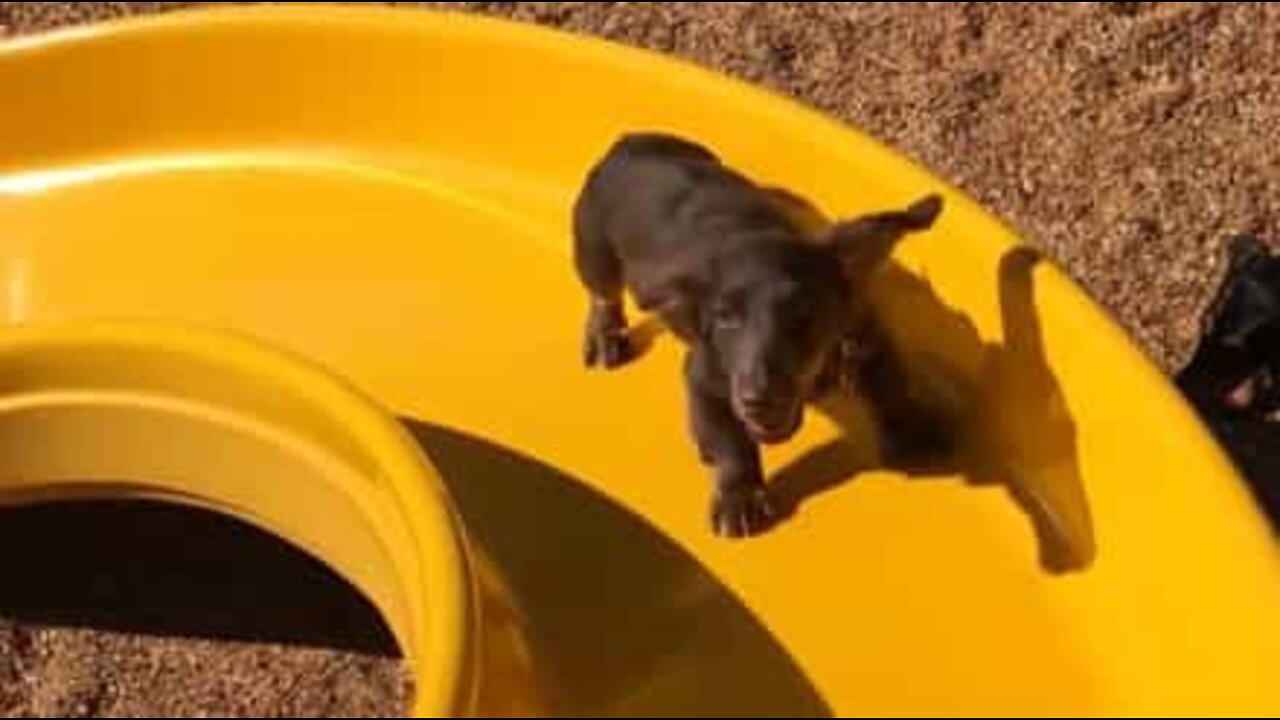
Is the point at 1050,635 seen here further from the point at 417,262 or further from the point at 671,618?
the point at 417,262

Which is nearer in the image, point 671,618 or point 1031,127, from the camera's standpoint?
point 671,618

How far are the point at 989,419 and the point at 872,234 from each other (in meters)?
0.23

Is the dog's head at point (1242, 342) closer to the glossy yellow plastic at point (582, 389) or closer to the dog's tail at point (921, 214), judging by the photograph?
the glossy yellow plastic at point (582, 389)

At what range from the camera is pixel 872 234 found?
1665 mm

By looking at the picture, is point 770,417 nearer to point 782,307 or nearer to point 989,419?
point 782,307

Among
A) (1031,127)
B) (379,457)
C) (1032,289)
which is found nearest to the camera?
(379,457)

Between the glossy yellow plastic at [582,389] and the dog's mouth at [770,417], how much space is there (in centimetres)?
13

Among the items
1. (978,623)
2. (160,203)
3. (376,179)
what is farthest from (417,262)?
(978,623)

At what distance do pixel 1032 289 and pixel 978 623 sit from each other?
25cm

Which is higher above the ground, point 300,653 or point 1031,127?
point 1031,127

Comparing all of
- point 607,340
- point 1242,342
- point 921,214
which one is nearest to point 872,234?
point 921,214

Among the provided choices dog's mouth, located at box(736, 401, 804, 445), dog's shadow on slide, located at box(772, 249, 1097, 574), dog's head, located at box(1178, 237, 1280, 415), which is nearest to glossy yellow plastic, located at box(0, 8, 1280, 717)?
dog's shadow on slide, located at box(772, 249, 1097, 574)

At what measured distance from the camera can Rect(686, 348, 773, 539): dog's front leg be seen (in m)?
1.72

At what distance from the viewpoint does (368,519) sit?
171 cm
